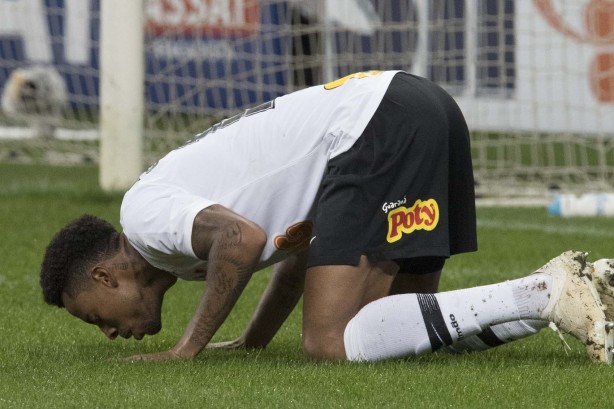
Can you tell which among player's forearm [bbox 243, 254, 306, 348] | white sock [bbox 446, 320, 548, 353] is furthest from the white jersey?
white sock [bbox 446, 320, 548, 353]

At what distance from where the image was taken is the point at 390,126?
13.4 feet

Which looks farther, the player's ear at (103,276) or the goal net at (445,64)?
the goal net at (445,64)

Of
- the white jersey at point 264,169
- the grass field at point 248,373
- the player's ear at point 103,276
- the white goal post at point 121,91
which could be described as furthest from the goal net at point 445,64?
the player's ear at point 103,276

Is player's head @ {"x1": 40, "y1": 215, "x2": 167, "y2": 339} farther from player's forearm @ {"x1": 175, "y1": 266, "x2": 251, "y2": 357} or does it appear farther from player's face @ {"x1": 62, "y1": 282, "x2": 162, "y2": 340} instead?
player's forearm @ {"x1": 175, "y1": 266, "x2": 251, "y2": 357}

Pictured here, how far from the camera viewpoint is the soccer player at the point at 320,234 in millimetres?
3881

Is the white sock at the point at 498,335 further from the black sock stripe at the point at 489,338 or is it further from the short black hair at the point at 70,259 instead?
the short black hair at the point at 70,259

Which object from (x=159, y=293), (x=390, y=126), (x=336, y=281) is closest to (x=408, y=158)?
(x=390, y=126)

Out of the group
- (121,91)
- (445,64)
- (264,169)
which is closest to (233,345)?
(264,169)

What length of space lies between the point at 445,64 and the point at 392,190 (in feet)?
19.3

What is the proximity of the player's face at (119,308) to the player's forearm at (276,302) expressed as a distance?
18.6 inches

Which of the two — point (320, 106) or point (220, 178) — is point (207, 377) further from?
point (320, 106)

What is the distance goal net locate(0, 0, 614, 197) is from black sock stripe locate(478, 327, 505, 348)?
536 centimetres

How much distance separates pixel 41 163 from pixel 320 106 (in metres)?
7.76

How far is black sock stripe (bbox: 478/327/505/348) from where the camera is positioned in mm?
4078
